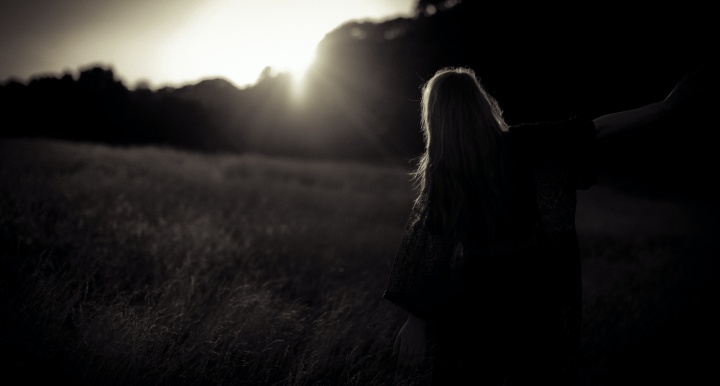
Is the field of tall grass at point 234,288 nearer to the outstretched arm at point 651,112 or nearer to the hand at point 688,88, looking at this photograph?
the outstretched arm at point 651,112

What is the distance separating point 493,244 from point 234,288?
1.95 meters

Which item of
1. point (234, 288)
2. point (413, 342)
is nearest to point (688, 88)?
point (413, 342)

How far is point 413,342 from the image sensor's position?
126 centimetres

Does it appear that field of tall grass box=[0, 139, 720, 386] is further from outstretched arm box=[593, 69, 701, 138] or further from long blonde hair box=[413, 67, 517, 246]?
outstretched arm box=[593, 69, 701, 138]

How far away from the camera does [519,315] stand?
48.0 inches

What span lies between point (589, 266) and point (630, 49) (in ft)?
11.0

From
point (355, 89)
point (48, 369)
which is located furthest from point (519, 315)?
point (355, 89)

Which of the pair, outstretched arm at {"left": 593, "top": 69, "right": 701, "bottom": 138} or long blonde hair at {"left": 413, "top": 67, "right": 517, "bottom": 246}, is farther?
long blonde hair at {"left": 413, "top": 67, "right": 517, "bottom": 246}

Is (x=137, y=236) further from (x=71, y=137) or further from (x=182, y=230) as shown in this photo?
(x=71, y=137)

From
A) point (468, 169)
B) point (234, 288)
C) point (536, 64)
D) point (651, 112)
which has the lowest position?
point (234, 288)

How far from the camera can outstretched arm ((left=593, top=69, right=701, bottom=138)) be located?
1.03 metres

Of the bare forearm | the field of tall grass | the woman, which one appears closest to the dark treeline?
the bare forearm

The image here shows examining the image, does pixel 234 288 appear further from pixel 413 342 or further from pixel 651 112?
pixel 651 112

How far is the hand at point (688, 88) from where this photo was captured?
1.01m
